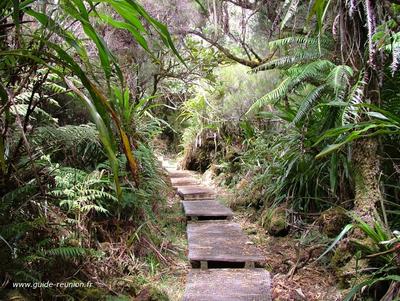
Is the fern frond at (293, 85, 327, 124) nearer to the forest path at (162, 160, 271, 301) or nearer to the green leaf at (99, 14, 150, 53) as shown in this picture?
the forest path at (162, 160, 271, 301)

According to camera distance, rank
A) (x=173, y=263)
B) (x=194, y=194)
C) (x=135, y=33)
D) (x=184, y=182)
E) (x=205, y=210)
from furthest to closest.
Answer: (x=184, y=182) < (x=194, y=194) < (x=205, y=210) < (x=173, y=263) < (x=135, y=33)

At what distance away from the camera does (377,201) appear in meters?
2.33

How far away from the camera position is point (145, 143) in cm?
379

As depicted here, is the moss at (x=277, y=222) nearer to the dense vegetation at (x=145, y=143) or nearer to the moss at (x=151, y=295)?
the dense vegetation at (x=145, y=143)

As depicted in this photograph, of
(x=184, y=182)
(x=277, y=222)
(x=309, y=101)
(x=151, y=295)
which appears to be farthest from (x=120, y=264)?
(x=184, y=182)

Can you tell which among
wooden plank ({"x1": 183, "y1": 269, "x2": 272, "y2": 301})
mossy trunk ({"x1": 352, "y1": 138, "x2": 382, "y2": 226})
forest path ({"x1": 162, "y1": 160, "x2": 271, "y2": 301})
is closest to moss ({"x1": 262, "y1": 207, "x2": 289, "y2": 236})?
forest path ({"x1": 162, "y1": 160, "x2": 271, "y2": 301})

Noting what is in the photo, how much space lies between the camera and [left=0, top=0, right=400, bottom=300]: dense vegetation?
1.29 metres

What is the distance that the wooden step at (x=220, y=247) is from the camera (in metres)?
2.75

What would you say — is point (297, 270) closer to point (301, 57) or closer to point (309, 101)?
point (309, 101)

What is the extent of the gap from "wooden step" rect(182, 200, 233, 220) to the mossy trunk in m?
1.89

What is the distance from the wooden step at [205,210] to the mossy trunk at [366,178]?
1.89 metres

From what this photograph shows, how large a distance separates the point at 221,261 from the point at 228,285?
0.40 meters

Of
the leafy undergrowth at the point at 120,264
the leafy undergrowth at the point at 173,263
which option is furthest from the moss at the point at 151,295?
the leafy undergrowth at the point at 173,263

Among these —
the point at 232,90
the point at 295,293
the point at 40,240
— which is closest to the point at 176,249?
the point at 295,293
